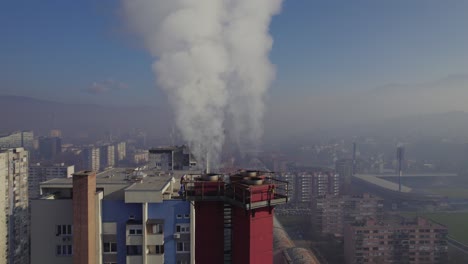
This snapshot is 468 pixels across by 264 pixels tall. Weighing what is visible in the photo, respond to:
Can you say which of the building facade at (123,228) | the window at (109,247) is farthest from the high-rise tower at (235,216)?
the window at (109,247)

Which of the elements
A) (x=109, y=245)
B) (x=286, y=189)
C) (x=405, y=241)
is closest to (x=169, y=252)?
(x=109, y=245)

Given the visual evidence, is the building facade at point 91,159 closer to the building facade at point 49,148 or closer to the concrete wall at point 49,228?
the building facade at point 49,148

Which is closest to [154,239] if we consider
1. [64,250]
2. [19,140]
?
[64,250]

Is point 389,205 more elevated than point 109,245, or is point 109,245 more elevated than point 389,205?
point 109,245

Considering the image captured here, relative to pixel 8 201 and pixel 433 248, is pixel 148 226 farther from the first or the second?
pixel 433 248

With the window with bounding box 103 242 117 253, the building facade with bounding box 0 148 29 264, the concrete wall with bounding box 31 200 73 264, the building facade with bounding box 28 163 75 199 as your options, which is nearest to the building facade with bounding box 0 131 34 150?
the building facade with bounding box 28 163 75 199

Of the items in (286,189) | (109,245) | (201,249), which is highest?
(286,189)

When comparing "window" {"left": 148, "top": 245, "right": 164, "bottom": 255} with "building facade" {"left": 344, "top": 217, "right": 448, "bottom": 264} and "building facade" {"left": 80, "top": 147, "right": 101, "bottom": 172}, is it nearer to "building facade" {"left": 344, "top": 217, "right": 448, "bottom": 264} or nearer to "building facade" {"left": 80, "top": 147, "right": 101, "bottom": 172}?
"building facade" {"left": 344, "top": 217, "right": 448, "bottom": 264}
